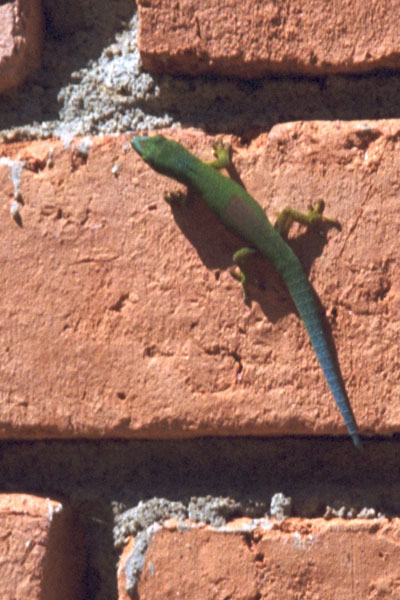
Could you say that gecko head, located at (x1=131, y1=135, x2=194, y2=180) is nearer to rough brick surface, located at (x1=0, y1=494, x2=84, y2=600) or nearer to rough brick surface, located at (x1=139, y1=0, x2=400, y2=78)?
rough brick surface, located at (x1=139, y1=0, x2=400, y2=78)

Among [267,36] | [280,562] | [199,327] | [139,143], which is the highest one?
[267,36]

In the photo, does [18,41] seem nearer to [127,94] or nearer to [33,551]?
[127,94]

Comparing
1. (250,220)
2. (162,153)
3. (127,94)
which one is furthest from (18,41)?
(250,220)

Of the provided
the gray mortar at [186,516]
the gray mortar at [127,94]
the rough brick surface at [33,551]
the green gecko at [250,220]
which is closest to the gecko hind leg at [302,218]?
the green gecko at [250,220]

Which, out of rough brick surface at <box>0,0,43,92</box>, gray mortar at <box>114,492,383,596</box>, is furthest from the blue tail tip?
gray mortar at <box>114,492,383,596</box>

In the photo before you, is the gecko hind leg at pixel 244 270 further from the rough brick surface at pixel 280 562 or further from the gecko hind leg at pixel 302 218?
the rough brick surface at pixel 280 562

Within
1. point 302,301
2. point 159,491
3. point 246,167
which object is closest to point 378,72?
point 246,167

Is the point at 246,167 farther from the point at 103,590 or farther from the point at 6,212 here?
the point at 103,590
